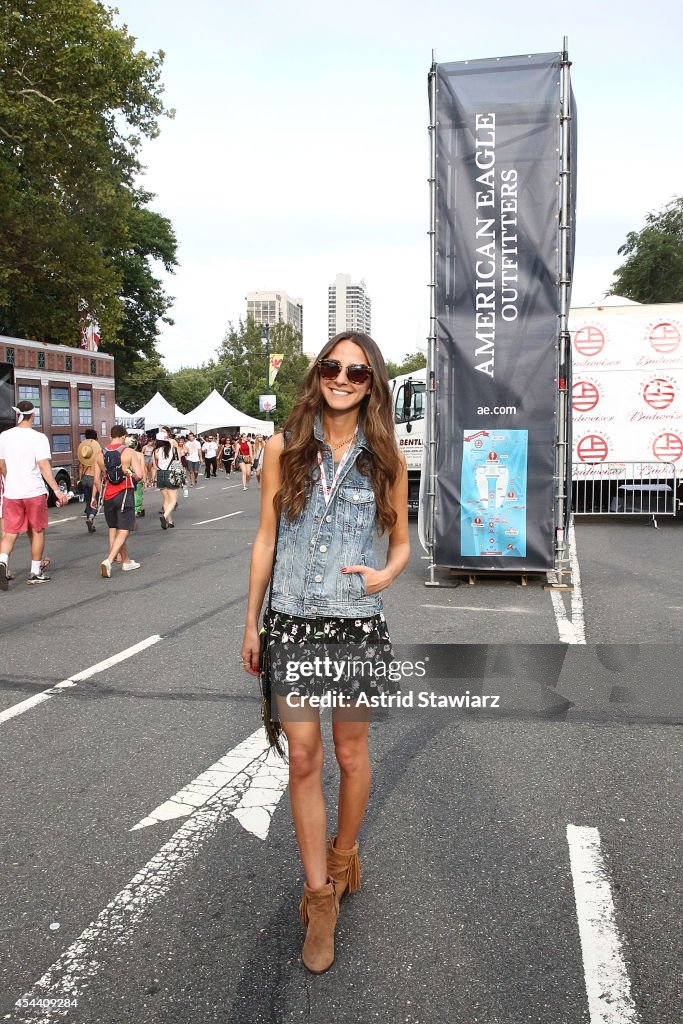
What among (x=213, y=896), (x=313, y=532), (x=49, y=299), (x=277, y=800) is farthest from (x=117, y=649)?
(x=49, y=299)

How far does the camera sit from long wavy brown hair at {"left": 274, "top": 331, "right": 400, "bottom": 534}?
9.34 feet

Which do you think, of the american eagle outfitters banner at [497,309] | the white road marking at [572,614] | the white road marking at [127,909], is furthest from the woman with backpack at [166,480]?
the white road marking at [127,909]

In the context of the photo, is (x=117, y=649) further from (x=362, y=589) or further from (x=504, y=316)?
(x=504, y=316)

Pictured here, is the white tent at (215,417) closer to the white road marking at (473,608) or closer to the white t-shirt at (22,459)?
the white t-shirt at (22,459)

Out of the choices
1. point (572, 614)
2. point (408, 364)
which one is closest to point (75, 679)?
point (572, 614)

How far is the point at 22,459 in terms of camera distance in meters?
9.88

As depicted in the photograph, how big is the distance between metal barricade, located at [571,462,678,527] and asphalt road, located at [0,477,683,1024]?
8.75 metres

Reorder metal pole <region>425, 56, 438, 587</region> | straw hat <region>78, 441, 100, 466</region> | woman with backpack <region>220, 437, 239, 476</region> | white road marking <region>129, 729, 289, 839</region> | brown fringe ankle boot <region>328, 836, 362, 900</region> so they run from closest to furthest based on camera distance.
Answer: brown fringe ankle boot <region>328, 836, 362, 900</region> → white road marking <region>129, 729, 289, 839</region> → metal pole <region>425, 56, 438, 587</region> → straw hat <region>78, 441, 100, 466</region> → woman with backpack <region>220, 437, 239, 476</region>

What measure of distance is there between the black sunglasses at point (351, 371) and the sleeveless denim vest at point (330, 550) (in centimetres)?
19

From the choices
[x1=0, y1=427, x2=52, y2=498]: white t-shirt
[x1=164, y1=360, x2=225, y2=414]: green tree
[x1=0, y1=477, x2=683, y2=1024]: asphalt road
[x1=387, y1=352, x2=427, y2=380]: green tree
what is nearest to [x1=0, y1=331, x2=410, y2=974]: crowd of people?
[x1=0, y1=477, x2=683, y2=1024]: asphalt road

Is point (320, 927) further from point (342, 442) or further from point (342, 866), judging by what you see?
point (342, 442)

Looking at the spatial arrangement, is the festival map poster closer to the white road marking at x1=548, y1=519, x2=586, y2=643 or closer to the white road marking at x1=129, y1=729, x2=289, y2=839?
the white road marking at x1=548, y1=519, x2=586, y2=643

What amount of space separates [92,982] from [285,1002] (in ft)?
1.94

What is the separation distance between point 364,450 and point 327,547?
0.35m
